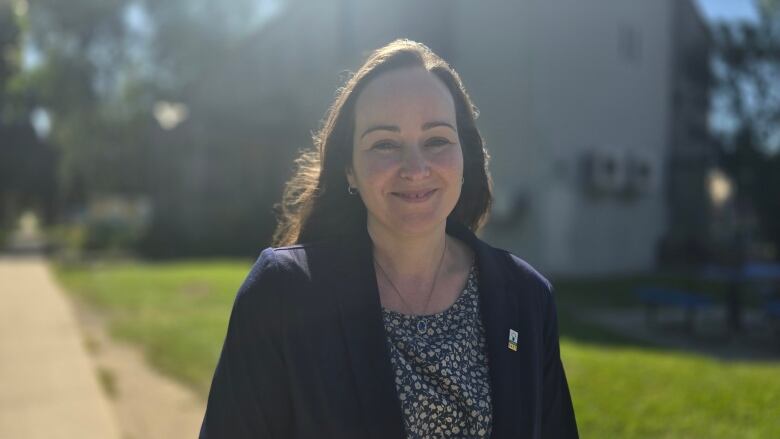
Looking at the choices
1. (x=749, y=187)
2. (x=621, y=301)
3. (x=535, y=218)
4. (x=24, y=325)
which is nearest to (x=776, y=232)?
(x=749, y=187)

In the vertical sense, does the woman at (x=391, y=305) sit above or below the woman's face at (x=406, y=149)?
below

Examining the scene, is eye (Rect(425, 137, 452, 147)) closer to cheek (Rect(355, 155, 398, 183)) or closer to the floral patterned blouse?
cheek (Rect(355, 155, 398, 183))

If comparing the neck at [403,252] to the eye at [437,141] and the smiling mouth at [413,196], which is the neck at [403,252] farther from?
the eye at [437,141]

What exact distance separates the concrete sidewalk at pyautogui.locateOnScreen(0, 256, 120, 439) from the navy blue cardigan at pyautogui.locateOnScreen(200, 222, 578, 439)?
12.1 ft

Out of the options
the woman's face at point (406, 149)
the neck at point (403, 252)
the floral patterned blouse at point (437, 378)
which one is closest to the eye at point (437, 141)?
the woman's face at point (406, 149)

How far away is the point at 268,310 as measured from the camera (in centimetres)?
182

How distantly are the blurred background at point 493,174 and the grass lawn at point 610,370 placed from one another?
3cm

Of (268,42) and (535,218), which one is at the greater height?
(268,42)

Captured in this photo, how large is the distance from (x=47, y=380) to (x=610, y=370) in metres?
4.94

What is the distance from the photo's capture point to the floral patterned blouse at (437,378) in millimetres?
1865

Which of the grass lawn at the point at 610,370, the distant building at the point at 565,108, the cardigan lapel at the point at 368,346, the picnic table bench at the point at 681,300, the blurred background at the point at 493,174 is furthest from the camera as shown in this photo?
the distant building at the point at 565,108

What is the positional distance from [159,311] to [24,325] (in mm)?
1755

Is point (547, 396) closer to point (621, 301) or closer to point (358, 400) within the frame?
point (358, 400)

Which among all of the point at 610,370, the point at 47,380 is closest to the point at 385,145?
the point at 610,370
